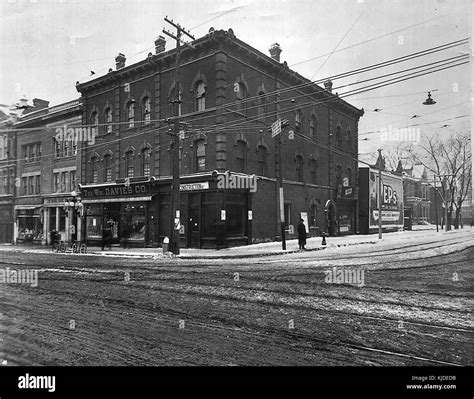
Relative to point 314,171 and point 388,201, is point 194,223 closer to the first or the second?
point 314,171

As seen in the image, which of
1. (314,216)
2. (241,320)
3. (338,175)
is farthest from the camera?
(338,175)

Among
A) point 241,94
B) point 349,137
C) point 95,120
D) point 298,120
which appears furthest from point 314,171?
point 95,120

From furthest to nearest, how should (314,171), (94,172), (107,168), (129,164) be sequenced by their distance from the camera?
(314,171) < (94,172) < (107,168) < (129,164)

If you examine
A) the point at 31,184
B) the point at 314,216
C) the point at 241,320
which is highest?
the point at 31,184

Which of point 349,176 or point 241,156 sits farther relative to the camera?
point 349,176

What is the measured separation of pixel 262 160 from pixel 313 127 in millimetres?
7046

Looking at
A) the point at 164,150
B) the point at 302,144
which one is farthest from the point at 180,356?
the point at 302,144

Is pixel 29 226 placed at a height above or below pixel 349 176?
below

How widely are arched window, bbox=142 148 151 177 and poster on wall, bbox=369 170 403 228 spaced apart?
2105 centimetres

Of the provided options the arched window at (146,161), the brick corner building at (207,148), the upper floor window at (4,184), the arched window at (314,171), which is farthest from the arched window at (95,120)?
the arched window at (314,171)

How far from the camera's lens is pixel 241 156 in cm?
2180

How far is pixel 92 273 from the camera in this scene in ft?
39.6
